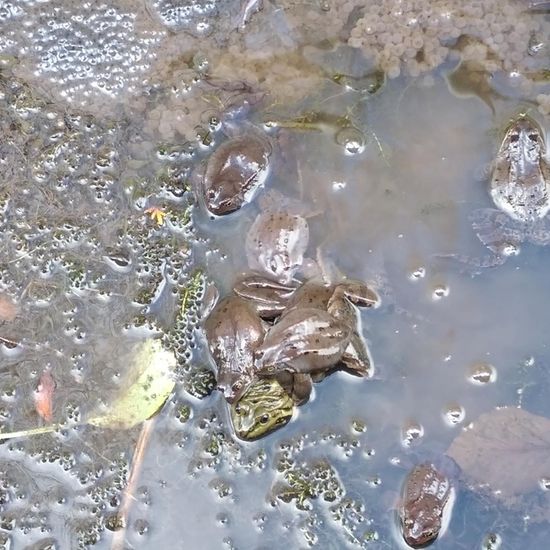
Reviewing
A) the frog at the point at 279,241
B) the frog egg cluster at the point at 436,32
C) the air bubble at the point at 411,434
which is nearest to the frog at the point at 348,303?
the frog at the point at 279,241

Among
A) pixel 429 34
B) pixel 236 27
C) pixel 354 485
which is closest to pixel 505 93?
pixel 429 34

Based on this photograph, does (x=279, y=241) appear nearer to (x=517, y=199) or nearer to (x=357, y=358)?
(x=357, y=358)

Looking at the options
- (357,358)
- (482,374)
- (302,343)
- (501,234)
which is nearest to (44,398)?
(302,343)

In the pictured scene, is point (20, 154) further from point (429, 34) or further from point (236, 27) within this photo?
point (429, 34)

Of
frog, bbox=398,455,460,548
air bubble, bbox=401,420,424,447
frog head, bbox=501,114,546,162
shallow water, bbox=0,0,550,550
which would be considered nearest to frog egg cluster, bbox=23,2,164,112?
shallow water, bbox=0,0,550,550

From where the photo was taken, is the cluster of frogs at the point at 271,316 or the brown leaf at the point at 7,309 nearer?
Result: the cluster of frogs at the point at 271,316

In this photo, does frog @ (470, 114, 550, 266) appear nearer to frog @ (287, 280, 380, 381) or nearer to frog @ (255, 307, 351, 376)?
frog @ (287, 280, 380, 381)

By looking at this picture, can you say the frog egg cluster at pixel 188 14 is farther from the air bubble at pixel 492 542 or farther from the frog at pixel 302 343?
the air bubble at pixel 492 542

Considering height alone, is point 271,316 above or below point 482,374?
above
